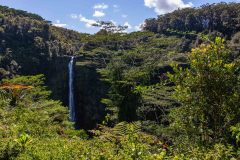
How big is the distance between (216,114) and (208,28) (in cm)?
6780

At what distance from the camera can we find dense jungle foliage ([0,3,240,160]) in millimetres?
7332

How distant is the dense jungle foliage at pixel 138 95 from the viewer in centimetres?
733

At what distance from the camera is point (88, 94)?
190 ft

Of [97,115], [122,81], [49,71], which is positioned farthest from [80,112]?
[122,81]

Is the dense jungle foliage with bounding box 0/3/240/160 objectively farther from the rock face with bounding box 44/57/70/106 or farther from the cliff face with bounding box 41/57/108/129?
the cliff face with bounding box 41/57/108/129

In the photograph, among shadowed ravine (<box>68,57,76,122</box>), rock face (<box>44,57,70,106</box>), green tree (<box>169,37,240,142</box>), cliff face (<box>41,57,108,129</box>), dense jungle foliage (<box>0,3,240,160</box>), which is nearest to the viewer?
dense jungle foliage (<box>0,3,240,160</box>)

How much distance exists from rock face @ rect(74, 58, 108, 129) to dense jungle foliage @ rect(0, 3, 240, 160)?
10.2 ft

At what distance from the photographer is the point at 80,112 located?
5725cm

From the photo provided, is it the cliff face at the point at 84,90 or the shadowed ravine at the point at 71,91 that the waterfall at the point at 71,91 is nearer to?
the shadowed ravine at the point at 71,91

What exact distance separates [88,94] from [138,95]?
1077 inches

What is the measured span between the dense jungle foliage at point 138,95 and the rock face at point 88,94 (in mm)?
3106

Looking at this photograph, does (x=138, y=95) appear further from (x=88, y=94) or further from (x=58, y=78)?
(x=58, y=78)

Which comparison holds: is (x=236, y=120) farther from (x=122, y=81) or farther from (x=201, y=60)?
(x=122, y=81)

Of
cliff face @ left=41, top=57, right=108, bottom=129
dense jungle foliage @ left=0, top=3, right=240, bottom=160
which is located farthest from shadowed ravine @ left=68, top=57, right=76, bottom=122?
dense jungle foliage @ left=0, top=3, right=240, bottom=160
